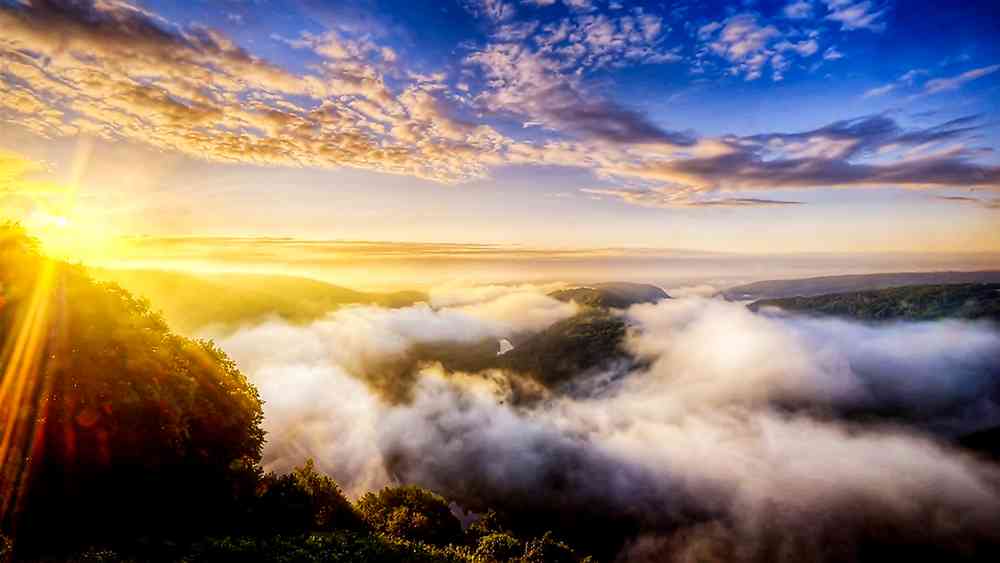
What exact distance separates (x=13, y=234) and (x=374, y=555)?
25.0 meters

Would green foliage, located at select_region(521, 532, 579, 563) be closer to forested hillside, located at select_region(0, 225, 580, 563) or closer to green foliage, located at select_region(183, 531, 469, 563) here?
forested hillside, located at select_region(0, 225, 580, 563)

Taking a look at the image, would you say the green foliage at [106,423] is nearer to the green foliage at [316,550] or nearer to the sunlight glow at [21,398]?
the sunlight glow at [21,398]

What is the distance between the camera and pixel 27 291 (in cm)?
2184

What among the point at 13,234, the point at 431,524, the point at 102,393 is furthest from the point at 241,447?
the point at 431,524

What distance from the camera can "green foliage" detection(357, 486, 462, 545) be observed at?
125 ft

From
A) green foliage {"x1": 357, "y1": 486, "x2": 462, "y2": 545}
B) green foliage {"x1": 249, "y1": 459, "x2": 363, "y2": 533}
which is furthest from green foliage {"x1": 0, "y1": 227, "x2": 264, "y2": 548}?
green foliage {"x1": 357, "y1": 486, "x2": 462, "y2": 545}

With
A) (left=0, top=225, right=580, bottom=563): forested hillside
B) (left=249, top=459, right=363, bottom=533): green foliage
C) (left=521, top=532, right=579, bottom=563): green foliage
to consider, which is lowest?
(left=521, top=532, right=579, bottom=563): green foliage

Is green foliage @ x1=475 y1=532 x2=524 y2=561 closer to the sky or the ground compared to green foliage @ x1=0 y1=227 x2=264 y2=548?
closer to the ground

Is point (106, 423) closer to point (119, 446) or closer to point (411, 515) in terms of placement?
point (119, 446)

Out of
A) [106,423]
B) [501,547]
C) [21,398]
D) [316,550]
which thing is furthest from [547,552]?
[21,398]

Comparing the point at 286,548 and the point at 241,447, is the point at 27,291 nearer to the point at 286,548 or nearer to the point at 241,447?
the point at 241,447

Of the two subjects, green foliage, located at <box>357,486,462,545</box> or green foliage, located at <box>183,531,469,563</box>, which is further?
green foliage, located at <box>357,486,462,545</box>

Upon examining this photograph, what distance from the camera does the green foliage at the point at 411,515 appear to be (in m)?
38.1

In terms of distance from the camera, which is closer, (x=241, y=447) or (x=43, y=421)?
(x=43, y=421)
